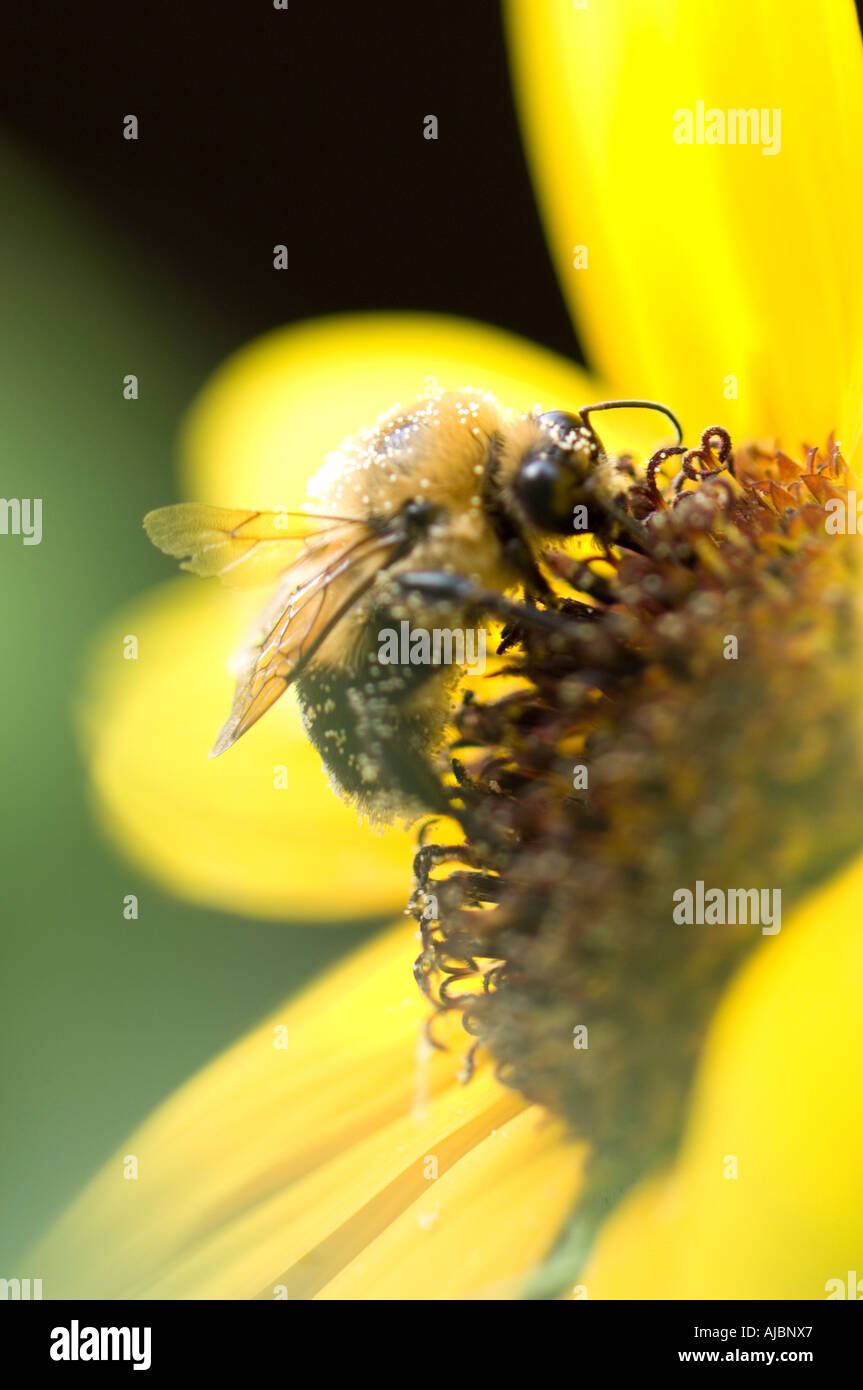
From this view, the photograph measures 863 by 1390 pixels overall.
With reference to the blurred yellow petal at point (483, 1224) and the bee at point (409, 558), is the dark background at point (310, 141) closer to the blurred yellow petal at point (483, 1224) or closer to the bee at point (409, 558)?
the bee at point (409, 558)

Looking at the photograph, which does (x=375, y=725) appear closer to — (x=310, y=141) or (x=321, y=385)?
(x=321, y=385)

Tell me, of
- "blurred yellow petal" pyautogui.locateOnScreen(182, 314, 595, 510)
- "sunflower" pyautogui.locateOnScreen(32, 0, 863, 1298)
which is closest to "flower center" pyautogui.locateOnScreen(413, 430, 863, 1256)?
"sunflower" pyautogui.locateOnScreen(32, 0, 863, 1298)

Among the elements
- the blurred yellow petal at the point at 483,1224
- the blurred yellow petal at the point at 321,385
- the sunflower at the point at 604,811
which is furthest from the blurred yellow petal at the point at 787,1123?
the blurred yellow petal at the point at 321,385

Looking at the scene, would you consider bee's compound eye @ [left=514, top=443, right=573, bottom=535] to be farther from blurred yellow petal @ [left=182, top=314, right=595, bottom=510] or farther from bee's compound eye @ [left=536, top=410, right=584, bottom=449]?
blurred yellow petal @ [left=182, top=314, right=595, bottom=510]

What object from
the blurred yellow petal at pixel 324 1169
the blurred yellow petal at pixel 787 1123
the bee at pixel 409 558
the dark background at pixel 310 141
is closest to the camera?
the blurred yellow petal at pixel 787 1123
